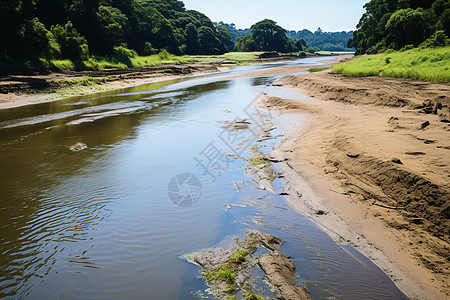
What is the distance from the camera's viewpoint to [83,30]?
144ft

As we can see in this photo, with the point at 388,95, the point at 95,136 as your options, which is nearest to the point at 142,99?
the point at 95,136

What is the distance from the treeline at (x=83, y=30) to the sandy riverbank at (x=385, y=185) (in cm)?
2886

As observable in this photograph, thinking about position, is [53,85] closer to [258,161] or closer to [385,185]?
[258,161]

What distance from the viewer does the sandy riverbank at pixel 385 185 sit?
4.69 metres

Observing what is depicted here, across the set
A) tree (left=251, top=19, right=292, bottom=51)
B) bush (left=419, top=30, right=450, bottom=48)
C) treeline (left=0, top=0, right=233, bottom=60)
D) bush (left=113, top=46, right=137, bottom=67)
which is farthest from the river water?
tree (left=251, top=19, right=292, bottom=51)

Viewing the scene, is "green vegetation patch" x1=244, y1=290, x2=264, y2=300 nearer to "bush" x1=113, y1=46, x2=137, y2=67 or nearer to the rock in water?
the rock in water

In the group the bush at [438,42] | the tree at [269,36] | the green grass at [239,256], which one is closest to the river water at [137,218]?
the green grass at [239,256]

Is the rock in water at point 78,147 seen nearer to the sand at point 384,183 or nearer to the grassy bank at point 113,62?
the sand at point 384,183

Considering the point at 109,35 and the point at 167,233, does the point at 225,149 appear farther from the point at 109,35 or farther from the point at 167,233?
the point at 109,35

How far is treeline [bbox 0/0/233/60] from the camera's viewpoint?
27.8 metres

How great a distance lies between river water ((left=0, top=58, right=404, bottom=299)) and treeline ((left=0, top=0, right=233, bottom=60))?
789 inches

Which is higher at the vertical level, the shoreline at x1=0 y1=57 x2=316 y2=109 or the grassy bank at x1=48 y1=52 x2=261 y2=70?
the grassy bank at x1=48 y1=52 x2=261 y2=70

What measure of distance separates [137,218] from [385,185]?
18.0 ft

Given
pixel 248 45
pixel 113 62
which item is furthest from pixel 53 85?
pixel 248 45
